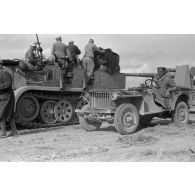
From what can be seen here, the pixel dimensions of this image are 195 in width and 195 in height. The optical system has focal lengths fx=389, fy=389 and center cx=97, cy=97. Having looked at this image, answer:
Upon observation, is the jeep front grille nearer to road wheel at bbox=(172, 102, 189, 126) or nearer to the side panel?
A: the side panel

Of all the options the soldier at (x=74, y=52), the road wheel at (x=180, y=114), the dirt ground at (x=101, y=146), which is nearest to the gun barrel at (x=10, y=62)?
the soldier at (x=74, y=52)

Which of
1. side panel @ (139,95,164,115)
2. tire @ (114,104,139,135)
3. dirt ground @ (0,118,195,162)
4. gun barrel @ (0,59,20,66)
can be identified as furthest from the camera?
gun barrel @ (0,59,20,66)

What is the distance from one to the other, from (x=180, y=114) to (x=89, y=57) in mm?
4410

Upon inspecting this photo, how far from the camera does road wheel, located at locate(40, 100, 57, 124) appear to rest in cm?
1362

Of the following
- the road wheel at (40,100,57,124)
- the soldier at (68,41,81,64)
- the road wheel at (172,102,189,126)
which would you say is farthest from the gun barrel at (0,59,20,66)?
the road wheel at (172,102,189,126)

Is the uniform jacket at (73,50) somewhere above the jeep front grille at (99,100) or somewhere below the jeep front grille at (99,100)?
above

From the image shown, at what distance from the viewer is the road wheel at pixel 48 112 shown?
13.6 metres

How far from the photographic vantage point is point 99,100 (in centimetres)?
1072

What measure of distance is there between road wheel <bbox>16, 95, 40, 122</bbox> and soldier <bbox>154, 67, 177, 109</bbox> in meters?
4.25

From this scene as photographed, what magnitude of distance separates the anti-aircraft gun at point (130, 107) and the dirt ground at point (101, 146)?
0.40 m

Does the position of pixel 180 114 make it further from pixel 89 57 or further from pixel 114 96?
pixel 89 57

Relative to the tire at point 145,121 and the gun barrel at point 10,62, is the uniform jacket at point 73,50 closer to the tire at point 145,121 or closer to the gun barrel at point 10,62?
the gun barrel at point 10,62

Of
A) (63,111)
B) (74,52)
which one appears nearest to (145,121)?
(63,111)

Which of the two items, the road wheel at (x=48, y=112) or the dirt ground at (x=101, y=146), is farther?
the road wheel at (x=48, y=112)
